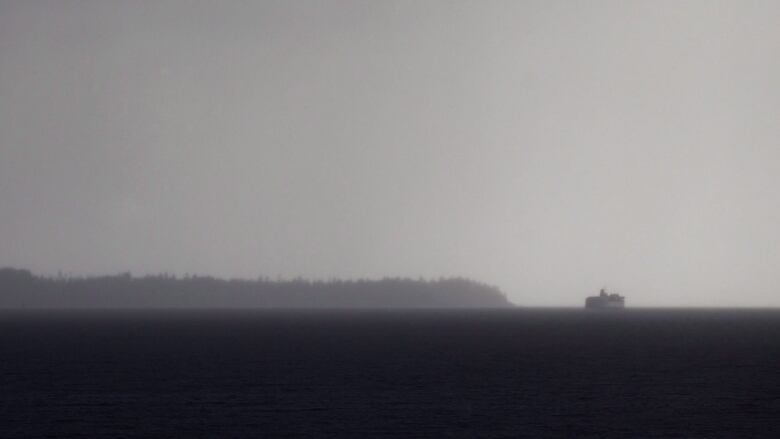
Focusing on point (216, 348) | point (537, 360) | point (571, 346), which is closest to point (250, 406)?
point (537, 360)

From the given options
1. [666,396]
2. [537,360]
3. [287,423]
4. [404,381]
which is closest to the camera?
[287,423]

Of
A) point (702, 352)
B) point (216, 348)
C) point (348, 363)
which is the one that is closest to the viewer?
point (348, 363)

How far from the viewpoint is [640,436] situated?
6731cm

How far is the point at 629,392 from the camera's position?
9412cm

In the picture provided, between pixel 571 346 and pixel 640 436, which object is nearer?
pixel 640 436

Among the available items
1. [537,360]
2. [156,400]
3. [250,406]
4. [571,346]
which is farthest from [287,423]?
[571,346]

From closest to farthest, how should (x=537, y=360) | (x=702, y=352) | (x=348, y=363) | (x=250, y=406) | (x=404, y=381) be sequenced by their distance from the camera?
(x=250, y=406), (x=404, y=381), (x=348, y=363), (x=537, y=360), (x=702, y=352)

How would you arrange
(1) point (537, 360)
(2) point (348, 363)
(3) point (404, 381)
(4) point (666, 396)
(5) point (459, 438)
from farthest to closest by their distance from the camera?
(1) point (537, 360) → (2) point (348, 363) → (3) point (404, 381) → (4) point (666, 396) → (5) point (459, 438)

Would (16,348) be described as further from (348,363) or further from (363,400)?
(363,400)

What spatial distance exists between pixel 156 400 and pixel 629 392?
4002cm

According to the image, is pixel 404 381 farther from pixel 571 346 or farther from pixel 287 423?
pixel 571 346

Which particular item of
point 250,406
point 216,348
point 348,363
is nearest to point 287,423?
point 250,406

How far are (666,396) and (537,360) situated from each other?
158ft

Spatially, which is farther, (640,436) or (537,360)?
(537,360)
